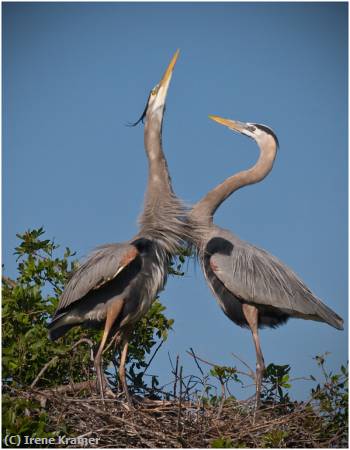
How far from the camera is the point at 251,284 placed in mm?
8242

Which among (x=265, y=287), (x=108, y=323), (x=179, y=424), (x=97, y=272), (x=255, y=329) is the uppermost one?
(x=265, y=287)

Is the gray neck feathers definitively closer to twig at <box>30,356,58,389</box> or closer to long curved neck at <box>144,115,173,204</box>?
long curved neck at <box>144,115,173,204</box>

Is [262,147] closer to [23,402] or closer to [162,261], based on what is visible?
[162,261]

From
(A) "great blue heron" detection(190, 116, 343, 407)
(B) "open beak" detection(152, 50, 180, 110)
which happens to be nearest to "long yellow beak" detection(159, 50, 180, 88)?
(B) "open beak" detection(152, 50, 180, 110)

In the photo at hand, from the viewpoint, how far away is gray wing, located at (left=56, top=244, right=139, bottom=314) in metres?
7.61

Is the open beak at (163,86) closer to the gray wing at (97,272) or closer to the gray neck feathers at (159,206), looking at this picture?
the gray neck feathers at (159,206)

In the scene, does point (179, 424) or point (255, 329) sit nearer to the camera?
point (179, 424)

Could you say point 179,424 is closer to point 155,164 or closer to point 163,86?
point 155,164

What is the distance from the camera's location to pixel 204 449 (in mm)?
6598

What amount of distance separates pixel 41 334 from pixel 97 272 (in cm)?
72

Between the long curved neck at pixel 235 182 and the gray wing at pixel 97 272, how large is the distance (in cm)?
119

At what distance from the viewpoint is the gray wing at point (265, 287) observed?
8211mm

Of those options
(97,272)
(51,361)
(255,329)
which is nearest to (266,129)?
(255,329)

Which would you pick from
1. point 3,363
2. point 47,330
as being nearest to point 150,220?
point 47,330
